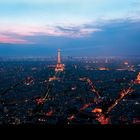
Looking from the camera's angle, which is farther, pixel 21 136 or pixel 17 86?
pixel 17 86

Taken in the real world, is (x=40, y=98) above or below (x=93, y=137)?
below

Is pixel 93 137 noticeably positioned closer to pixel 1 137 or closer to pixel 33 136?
pixel 33 136

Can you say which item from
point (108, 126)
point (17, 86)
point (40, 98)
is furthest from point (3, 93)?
point (108, 126)

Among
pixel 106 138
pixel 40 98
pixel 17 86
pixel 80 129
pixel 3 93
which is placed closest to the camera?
pixel 106 138

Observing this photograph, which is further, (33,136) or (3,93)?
(3,93)

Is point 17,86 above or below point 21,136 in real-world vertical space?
below

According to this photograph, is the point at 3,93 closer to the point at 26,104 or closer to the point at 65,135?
the point at 26,104

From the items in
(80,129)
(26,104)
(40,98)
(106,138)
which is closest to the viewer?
(106,138)

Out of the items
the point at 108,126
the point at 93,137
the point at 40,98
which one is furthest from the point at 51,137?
the point at 40,98

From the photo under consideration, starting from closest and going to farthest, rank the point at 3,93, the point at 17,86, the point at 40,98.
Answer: the point at 40,98 → the point at 3,93 → the point at 17,86
